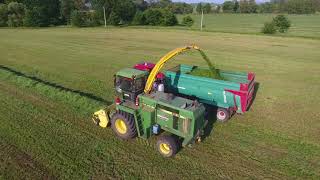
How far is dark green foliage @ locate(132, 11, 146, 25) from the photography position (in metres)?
70.5

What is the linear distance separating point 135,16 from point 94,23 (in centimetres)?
1047

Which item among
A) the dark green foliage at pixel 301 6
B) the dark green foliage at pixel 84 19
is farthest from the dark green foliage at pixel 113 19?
the dark green foliage at pixel 301 6

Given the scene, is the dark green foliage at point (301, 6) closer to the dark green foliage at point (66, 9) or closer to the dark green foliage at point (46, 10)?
the dark green foliage at point (66, 9)

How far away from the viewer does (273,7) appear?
14400 centimetres

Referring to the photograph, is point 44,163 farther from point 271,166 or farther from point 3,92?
point 3,92

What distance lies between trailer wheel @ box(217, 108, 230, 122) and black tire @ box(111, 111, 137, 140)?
3926 millimetres

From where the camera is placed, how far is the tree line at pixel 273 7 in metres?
132

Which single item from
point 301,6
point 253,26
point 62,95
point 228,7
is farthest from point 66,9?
point 301,6

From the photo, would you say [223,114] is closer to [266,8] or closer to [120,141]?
[120,141]

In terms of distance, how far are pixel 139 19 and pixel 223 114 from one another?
6218 centimetres

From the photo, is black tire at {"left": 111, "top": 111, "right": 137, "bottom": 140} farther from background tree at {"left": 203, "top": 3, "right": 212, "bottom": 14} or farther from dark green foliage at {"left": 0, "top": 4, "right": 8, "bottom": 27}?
background tree at {"left": 203, "top": 3, "right": 212, "bottom": 14}

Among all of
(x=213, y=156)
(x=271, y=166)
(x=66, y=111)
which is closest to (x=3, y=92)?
(x=66, y=111)

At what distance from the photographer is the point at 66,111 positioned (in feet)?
41.3

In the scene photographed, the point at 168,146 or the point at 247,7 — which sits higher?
the point at 247,7
